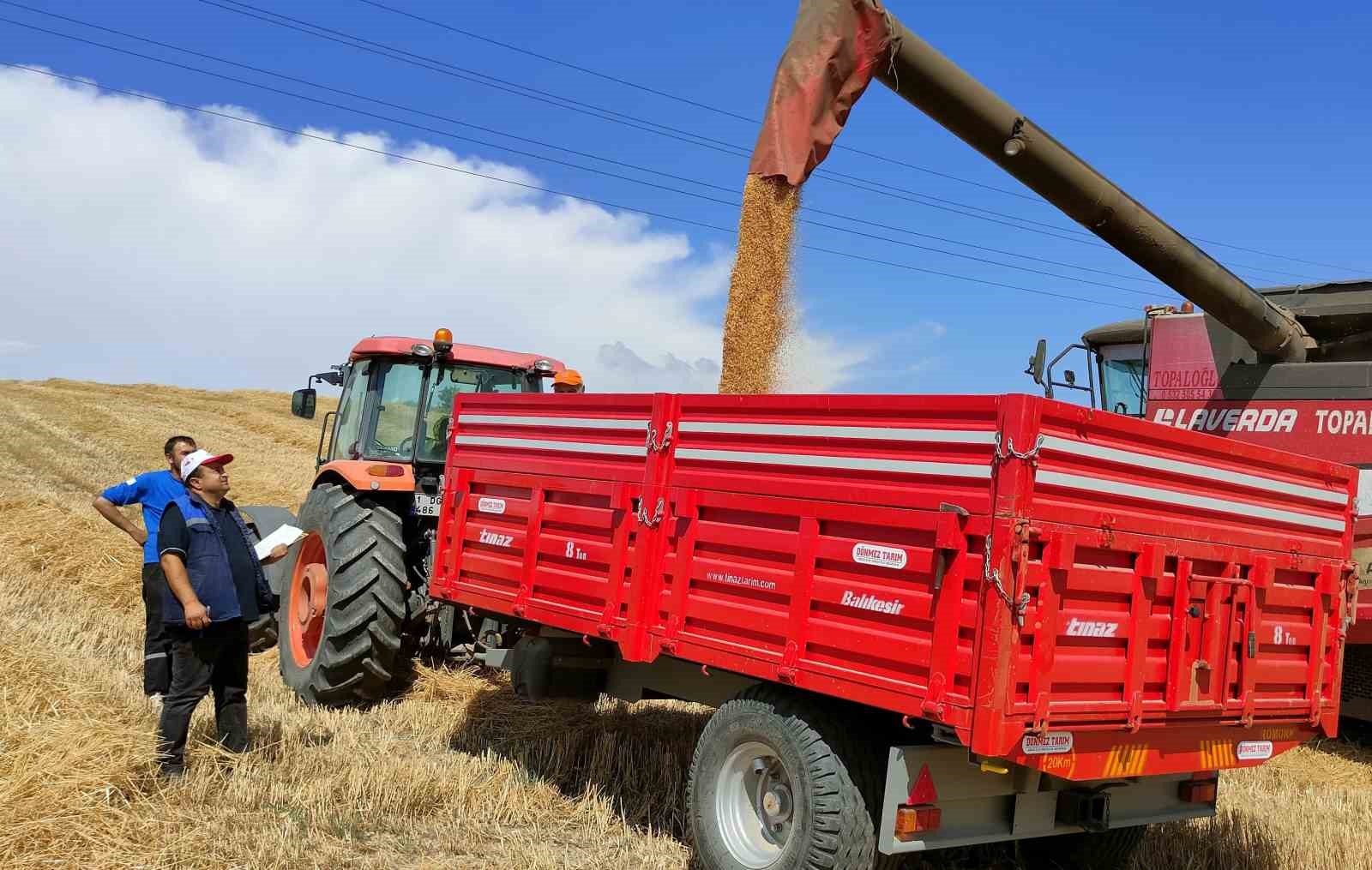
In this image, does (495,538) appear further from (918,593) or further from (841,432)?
(918,593)

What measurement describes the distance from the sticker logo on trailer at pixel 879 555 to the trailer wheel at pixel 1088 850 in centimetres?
175

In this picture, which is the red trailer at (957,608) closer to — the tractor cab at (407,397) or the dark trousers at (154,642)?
the dark trousers at (154,642)

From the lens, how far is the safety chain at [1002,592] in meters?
3.42

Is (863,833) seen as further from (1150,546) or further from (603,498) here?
(603,498)

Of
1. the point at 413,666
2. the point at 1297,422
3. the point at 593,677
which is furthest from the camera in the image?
the point at 413,666

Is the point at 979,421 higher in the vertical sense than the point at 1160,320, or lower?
lower

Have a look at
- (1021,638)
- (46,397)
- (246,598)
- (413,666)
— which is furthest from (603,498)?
(46,397)

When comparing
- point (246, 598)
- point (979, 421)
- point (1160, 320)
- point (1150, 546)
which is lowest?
point (246, 598)

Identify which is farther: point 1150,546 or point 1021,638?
point 1150,546

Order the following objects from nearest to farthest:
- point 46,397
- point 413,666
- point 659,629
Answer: point 659,629 → point 413,666 → point 46,397

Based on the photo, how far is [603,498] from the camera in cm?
512

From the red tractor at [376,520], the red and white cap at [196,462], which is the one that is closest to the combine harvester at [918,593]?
the red tractor at [376,520]

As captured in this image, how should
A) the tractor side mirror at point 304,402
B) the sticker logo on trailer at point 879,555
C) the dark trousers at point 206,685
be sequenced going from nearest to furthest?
1. the sticker logo on trailer at point 879,555
2. the dark trousers at point 206,685
3. the tractor side mirror at point 304,402

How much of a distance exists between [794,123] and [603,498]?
1.99 meters
